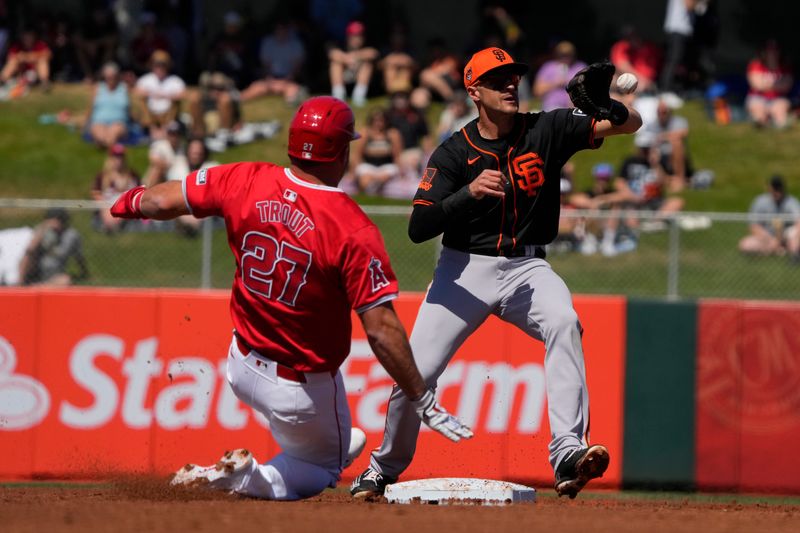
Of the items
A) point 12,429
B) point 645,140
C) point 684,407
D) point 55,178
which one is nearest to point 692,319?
point 684,407

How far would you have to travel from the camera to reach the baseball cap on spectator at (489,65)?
23.2 ft

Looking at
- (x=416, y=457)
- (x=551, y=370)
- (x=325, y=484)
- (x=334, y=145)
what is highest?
(x=334, y=145)

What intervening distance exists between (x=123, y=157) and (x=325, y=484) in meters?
10.0

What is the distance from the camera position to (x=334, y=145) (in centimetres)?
616

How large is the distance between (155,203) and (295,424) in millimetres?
1311

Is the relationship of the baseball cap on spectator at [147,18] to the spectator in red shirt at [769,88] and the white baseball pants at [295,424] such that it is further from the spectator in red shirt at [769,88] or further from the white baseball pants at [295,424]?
the white baseball pants at [295,424]

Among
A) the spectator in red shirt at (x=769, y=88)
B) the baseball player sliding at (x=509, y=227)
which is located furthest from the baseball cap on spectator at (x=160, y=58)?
the baseball player sliding at (x=509, y=227)

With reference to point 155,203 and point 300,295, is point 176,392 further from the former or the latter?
point 300,295

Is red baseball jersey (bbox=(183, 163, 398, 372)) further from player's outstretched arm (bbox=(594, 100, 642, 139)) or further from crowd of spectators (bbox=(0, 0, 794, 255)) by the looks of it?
crowd of spectators (bbox=(0, 0, 794, 255))

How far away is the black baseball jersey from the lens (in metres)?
7.03

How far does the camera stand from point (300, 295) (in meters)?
6.13

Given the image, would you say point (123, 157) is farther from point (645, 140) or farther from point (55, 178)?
point (645, 140)

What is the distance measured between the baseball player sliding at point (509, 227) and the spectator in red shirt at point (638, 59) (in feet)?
37.8

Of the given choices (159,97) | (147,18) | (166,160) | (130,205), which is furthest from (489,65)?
(147,18)
